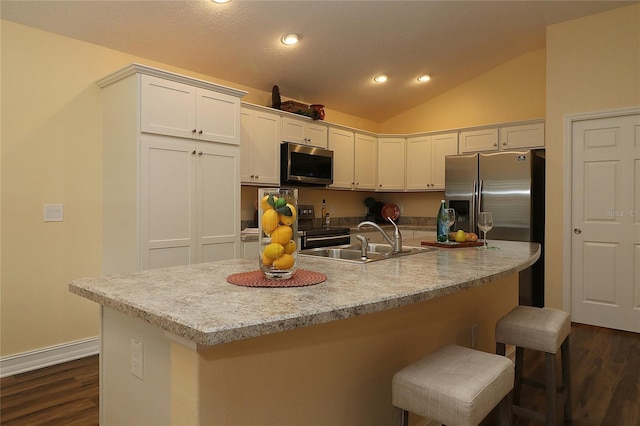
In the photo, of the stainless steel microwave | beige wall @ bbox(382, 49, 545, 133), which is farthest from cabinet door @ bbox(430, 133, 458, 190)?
the stainless steel microwave

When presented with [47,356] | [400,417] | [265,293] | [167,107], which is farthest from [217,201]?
[400,417]

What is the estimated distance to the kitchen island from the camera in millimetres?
1044

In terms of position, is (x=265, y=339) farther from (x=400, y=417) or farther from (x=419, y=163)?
(x=419, y=163)

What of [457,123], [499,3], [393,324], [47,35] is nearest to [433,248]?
[393,324]

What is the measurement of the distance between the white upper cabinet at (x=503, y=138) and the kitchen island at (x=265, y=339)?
3131mm

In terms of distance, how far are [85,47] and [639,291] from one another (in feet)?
17.0

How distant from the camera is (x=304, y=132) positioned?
4559mm

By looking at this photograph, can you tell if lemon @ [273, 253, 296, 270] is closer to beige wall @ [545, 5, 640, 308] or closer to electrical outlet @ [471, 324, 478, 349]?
electrical outlet @ [471, 324, 478, 349]

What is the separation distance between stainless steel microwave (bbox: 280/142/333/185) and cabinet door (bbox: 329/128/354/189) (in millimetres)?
219

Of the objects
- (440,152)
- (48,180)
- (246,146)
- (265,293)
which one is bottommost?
(265,293)

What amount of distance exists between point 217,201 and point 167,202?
0.45 metres

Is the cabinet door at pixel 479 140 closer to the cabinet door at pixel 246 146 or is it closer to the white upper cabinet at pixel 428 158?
the white upper cabinet at pixel 428 158

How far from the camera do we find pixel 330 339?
1.43 m

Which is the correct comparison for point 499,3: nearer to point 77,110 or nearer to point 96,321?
point 77,110
